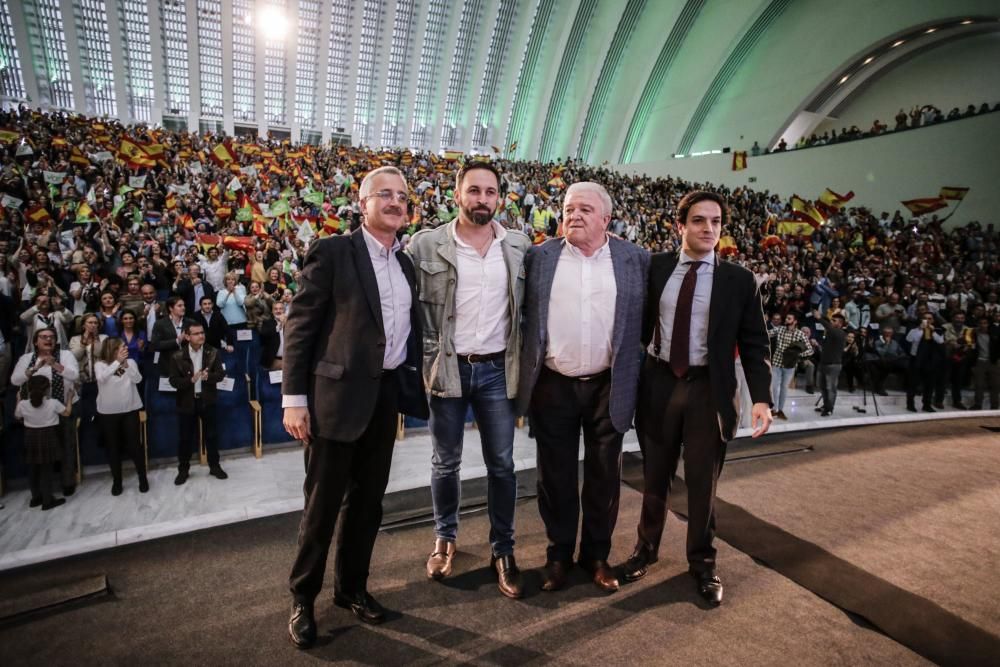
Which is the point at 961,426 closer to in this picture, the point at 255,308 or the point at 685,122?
the point at 255,308

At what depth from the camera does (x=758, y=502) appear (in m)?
3.84

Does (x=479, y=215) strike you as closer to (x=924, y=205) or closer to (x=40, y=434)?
(x=40, y=434)

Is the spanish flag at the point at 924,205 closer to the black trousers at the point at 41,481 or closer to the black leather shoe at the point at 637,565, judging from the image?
the black leather shoe at the point at 637,565

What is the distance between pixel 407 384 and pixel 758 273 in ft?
37.3

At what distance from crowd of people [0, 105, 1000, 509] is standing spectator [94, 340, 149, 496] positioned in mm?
13

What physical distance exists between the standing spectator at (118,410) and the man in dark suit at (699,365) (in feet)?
13.2

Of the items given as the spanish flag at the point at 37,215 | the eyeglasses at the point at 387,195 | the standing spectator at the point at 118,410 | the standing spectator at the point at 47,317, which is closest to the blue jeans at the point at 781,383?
the eyeglasses at the point at 387,195

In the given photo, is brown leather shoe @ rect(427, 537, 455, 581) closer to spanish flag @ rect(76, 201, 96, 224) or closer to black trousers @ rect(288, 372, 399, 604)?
black trousers @ rect(288, 372, 399, 604)

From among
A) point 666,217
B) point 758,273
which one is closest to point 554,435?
point 758,273

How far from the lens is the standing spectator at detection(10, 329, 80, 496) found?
13.0 ft

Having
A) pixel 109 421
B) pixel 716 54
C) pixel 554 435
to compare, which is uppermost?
pixel 716 54

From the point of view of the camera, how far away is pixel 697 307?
2.60 m

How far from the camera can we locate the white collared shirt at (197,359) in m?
4.54

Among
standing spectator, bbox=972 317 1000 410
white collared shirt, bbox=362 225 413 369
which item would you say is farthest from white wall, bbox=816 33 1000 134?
white collared shirt, bbox=362 225 413 369
